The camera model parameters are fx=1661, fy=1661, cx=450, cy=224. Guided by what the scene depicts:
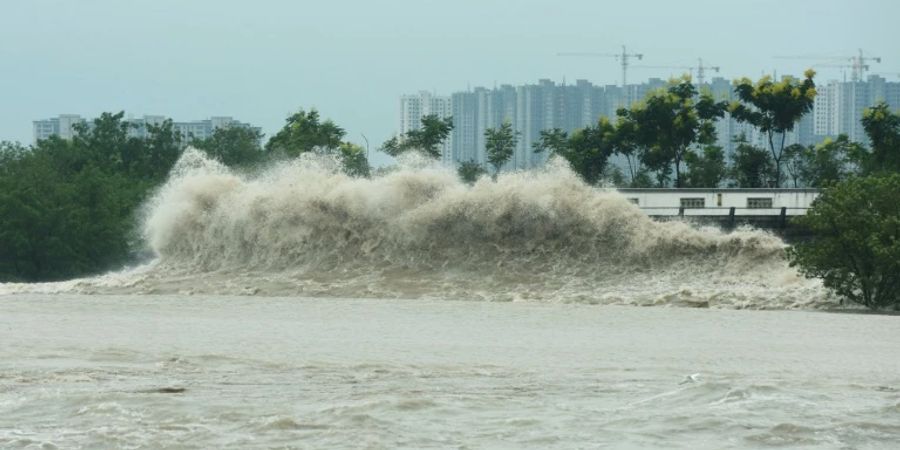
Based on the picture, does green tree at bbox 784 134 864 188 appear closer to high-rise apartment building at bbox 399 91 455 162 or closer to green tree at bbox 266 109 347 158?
green tree at bbox 266 109 347 158

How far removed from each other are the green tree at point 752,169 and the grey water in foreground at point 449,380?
34395mm

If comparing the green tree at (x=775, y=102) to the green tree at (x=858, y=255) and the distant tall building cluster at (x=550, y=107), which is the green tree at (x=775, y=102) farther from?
the distant tall building cluster at (x=550, y=107)

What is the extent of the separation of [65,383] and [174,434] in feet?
9.46

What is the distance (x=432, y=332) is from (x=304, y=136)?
148ft

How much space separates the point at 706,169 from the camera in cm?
5834

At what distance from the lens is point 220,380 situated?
15938 mm

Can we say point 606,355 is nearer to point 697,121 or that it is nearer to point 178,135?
point 697,121

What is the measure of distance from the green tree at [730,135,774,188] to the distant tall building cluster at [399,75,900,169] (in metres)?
81.0

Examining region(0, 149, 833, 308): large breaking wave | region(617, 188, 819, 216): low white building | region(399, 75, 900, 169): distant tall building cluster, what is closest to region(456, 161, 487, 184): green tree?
region(617, 188, 819, 216): low white building

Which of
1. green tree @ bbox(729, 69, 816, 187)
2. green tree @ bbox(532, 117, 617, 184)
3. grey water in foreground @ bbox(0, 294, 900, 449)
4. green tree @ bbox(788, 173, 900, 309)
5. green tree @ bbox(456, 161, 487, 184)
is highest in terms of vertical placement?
green tree @ bbox(729, 69, 816, 187)

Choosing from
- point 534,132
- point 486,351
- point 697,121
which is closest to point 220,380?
point 486,351

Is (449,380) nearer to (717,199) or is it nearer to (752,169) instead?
(717,199)

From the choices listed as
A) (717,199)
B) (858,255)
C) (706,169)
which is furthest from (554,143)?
(858,255)

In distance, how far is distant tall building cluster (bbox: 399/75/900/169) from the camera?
145000 mm
